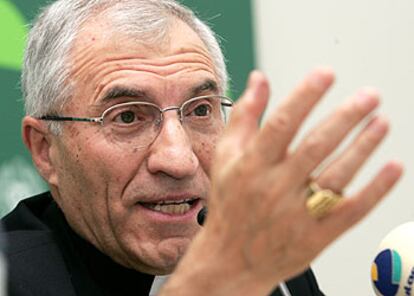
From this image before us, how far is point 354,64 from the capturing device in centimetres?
265

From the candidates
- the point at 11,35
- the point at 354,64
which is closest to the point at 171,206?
the point at 11,35

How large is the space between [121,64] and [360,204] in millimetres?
848

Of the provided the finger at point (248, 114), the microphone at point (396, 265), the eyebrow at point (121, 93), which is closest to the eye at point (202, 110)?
the eyebrow at point (121, 93)

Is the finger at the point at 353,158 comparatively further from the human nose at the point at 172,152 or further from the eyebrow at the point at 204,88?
the eyebrow at the point at 204,88

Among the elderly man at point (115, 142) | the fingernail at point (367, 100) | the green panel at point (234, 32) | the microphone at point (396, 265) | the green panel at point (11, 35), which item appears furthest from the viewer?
the green panel at point (234, 32)

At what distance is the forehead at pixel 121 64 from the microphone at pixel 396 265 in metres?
0.57

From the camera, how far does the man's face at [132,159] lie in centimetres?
162

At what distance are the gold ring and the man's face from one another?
0.67m

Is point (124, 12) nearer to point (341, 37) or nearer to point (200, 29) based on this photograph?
point (200, 29)

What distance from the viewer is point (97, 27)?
5.53ft

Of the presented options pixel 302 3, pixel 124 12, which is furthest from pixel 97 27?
pixel 302 3

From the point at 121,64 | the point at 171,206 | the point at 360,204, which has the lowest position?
the point at 171,206

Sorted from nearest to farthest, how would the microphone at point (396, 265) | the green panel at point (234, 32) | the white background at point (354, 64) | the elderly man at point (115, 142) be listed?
the microphone at point (396, 265)
the elderly man at point (115, 142)
the green panel at point (234, 32)
the white background at point (354, 64)

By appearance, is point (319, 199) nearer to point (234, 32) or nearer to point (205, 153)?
point (205, 153)
